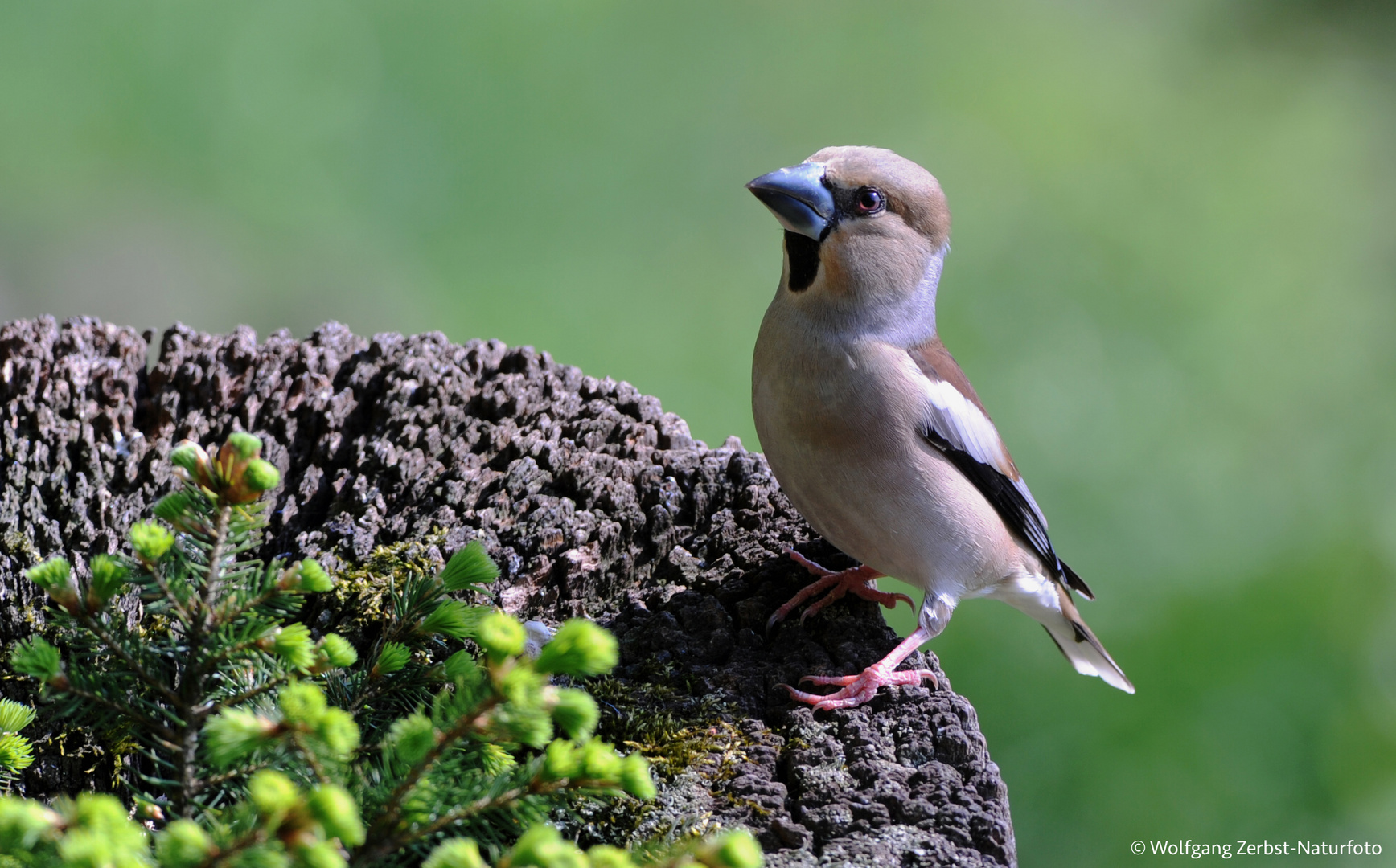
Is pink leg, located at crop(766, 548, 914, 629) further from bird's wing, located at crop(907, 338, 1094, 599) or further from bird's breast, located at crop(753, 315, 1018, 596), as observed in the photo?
bird's wing, located at crop(907, 338, 1094, 599)

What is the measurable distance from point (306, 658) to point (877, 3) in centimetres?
913

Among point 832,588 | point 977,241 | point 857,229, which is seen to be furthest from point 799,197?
point 977,241

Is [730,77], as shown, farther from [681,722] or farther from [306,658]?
[306,658]

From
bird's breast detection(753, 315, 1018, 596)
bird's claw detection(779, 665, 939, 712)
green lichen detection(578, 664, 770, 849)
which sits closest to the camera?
green lichen detection(578, 664, 770, 849)

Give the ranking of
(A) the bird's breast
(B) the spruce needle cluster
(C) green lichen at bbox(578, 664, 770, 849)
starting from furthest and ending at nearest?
(A) the bird's breast < (C) green lichen at bbox(578, 664, 770, 849) < (B) the spruce needle cluster

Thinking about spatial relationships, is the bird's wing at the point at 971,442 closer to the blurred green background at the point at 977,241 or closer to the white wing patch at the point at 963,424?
the white wing patch at the point at 963,424

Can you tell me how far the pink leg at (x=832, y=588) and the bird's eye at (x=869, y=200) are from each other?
881 millimetres

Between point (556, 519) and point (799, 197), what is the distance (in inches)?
39.1

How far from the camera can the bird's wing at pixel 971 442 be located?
274cm

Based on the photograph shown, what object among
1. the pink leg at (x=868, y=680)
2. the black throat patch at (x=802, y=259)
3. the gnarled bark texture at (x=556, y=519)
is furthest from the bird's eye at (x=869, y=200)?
the pink leg at (x=868, y=680)

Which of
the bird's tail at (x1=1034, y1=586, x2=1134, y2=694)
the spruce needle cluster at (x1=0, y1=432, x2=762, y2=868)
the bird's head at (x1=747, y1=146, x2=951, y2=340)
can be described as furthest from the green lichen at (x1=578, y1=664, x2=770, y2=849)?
the bird's tail at (x1=1034, y1=586, x2=1134, y2=694)

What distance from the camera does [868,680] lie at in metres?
2.44

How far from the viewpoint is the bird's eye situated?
2.74 metres

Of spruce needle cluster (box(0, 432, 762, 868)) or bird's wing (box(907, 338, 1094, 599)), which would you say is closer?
spruce needle cluster (box(0, 432, 762, 868))
